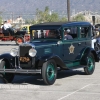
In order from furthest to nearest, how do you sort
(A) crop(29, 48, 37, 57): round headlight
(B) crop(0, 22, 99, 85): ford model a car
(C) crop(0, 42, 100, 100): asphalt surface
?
(B) crop(0, 22, 99, 85): ford model a car → (A) crop(29, 48, 37, 57): round headlight → (C) crop(0, 42, 100, 100): asphalt surface

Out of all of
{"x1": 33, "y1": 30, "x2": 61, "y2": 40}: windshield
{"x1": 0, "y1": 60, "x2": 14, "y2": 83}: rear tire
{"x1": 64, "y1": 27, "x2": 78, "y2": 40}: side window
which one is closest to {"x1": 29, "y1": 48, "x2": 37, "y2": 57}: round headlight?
{"x1": 0, "y1": 60, "x2": 14, "y2": 83}: rear tire

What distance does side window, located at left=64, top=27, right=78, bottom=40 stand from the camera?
12705mm

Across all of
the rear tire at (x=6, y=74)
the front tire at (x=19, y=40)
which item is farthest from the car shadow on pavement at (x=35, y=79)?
the front tire at (x=19, y=40)

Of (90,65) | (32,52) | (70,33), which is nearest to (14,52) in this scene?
(32,52)

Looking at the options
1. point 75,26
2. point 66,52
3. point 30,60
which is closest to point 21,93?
point 30,60

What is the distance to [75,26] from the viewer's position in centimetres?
1319

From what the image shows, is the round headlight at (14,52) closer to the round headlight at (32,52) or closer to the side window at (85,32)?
the round headlight at (32,52)

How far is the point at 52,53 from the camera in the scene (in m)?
11.9

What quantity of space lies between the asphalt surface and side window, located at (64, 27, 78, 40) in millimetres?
1284

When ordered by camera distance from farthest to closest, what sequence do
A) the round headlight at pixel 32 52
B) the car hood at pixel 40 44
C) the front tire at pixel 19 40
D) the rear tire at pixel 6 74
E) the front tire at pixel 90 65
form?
1. the front tire at pixel 19 40
2. the front tire at pixel 90 65
3. the rear tire at pixel 6 74
4. the car hood at pixel 40 44
5. the round headlight at pixel 32 52

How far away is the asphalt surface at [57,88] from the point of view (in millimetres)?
9898

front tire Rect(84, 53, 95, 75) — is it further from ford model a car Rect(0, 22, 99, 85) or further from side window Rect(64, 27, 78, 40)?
side window Rect(64, 27, 78, 40)

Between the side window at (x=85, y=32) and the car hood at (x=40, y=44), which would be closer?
the car hood at (x=40, y=44)

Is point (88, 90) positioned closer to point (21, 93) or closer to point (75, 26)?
point (21, 93)
